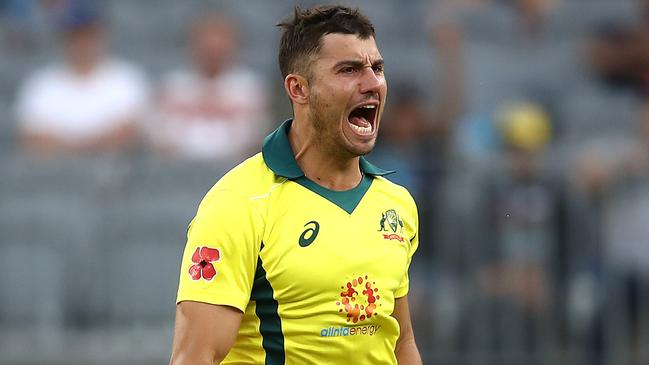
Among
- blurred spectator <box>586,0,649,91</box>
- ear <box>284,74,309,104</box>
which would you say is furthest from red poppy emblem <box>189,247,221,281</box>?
blurred spectator <box>586,0,649,91</box>

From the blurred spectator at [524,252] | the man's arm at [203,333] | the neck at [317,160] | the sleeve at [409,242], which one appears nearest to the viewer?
the man's arm at [203,333]

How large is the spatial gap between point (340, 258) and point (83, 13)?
7.19 meters

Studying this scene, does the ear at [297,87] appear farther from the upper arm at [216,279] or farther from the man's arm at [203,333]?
the man's arm at [203,333]

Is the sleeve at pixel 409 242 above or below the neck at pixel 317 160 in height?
below

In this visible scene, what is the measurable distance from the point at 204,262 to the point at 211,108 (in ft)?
21.4

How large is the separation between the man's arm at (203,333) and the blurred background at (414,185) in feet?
17.2

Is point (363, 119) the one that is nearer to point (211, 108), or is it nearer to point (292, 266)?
point (292, 266)

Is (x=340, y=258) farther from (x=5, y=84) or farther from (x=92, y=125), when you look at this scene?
(x=5, y=84)

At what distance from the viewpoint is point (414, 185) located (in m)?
10.0

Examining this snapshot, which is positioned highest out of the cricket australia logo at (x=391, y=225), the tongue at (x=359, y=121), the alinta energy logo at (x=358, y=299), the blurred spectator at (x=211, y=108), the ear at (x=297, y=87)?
the blurred spectator at (x=211, y=108)

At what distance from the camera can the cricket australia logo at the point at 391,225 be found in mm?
5133

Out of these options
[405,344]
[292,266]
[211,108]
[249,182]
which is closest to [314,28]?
[249,182]

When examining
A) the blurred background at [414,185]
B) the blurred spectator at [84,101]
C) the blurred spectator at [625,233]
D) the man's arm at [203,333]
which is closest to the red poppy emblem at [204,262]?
the man's arm at [203,333]

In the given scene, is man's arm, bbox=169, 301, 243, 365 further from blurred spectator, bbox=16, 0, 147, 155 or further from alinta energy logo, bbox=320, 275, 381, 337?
blurred spectator, bbox=16, 0, 147, 155
